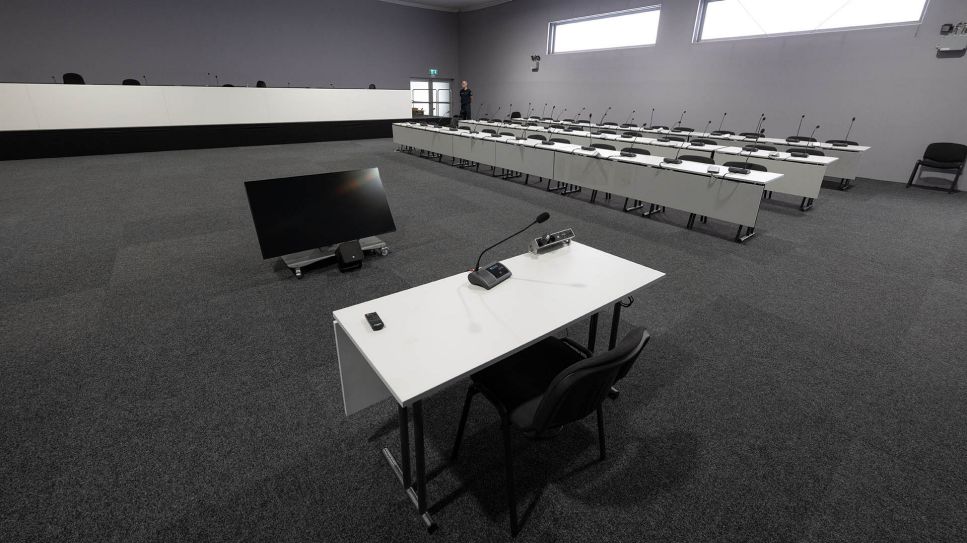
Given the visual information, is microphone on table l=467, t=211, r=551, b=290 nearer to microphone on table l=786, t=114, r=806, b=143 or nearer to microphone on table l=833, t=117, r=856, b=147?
microphone on table l=833, t=117, r=856, b=147

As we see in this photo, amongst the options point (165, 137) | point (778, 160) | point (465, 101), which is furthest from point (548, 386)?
point (465, 101)

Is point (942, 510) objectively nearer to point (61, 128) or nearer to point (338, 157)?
point (338, 157)

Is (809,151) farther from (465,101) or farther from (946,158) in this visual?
(465,101)

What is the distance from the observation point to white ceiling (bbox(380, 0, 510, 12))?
44.6ft

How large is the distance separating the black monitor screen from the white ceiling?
12747mm

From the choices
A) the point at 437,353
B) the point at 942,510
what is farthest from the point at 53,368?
the point at 942,510

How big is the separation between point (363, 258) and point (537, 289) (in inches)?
87.5

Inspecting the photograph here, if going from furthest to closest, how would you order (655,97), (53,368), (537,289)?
(655,97)
(53,368)
(537,289)

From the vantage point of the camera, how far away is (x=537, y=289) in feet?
6.13

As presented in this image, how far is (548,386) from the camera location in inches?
61.1

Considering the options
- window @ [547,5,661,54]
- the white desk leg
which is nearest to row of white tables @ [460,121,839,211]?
window @ [547,5,661,54]

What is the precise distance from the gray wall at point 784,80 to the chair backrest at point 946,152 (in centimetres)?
24

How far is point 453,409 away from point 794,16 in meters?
10.2

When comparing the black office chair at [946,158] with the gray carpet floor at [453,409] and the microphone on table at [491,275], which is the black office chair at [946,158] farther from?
the microphone on table at [491,275]
